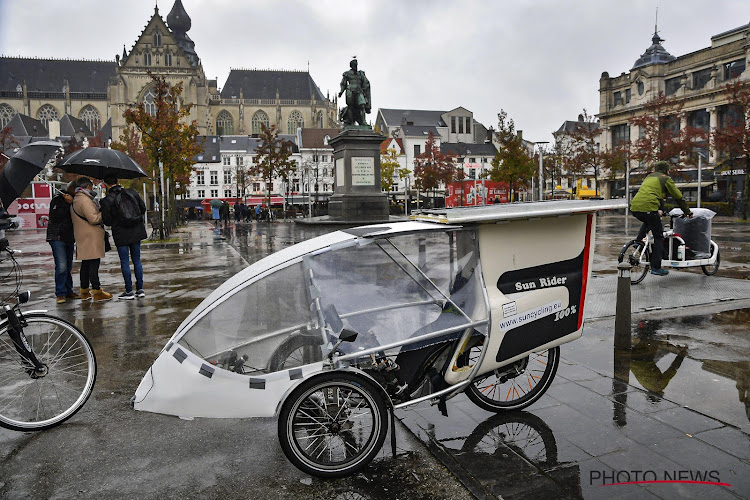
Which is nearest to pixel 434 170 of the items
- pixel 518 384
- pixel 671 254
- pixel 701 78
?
pixel 701 78

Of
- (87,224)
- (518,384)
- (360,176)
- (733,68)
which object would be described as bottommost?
(518,384)

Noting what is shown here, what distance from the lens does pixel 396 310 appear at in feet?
12.4

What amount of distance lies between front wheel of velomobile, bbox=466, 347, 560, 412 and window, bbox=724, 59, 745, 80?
5898 cm

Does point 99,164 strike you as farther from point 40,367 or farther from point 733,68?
point 733,68

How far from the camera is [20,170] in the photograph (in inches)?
183

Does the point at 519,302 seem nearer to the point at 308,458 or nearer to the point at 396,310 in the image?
the point at 396,310

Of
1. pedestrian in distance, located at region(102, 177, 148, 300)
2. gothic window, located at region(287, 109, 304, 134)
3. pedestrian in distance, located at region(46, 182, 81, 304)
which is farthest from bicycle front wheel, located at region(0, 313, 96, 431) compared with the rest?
gothic window, located at region(287, 109, 304, 134)

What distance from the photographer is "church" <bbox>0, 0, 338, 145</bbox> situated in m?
96.8

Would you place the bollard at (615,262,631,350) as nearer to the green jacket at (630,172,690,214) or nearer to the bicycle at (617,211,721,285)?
the green jacket at (630,172,690,214)

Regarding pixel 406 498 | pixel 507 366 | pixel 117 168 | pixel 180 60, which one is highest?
pixel 180 60

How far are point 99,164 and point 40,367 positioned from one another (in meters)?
5.26

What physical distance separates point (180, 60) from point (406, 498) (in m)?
95.4

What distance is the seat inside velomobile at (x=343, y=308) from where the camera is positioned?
11.5 feet

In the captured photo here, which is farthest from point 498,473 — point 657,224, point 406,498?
point 657,224
